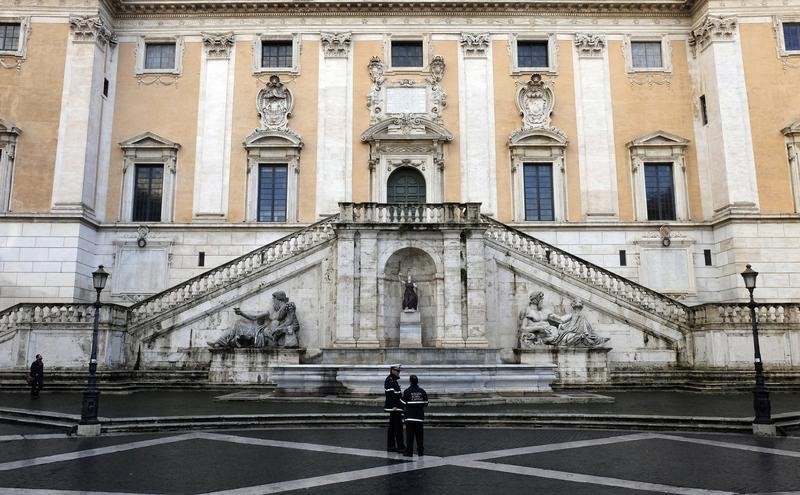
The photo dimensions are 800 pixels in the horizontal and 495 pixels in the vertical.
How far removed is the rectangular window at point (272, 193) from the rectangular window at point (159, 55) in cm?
730

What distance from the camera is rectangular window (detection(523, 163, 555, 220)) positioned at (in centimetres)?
2967

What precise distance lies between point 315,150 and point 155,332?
11465mm

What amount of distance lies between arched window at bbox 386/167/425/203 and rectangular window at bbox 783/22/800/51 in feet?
60.2

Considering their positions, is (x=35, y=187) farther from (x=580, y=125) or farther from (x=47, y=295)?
(x=580, y=125)

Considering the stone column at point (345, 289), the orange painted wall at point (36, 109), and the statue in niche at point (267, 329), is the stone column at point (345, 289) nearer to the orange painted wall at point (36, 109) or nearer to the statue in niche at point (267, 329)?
the statue in niche at point (267, 329)

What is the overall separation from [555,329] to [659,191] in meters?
11.5

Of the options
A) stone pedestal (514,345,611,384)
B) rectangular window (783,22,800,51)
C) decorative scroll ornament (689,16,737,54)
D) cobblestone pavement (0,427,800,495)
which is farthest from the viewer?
rectangular window (783,22,800,51)

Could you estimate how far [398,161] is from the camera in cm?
2967

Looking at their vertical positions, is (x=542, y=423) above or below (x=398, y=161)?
below

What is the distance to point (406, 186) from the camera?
29844 millimetres

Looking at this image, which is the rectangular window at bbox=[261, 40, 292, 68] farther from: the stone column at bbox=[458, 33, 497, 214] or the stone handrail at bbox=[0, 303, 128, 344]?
the stone handrail at bbox=[0, 303, 128, 344]

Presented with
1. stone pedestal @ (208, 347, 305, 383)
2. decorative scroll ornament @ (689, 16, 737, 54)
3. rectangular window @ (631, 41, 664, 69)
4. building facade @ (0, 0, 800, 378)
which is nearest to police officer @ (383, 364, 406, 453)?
stone pedestal @ (208, 347, 305, 383)

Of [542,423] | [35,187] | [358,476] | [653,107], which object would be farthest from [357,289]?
[653,107]

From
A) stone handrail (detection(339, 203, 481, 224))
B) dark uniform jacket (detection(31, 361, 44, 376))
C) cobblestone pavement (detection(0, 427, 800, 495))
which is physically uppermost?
stone handrail (detection(339, 203, 481, 224))
